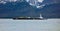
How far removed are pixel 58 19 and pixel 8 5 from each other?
71cm

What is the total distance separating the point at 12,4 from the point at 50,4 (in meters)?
0.53

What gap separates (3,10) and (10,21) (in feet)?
0.61

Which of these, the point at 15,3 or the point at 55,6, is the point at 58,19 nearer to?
the point at 55,6

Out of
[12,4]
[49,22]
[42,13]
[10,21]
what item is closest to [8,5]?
[12,4]

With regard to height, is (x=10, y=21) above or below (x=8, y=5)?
below

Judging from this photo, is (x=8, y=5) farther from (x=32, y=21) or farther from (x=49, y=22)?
(x=49, y=22)

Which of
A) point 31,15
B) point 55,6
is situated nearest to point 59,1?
point 55,6

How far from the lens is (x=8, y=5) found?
1.45 meters

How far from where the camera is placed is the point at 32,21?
1430 millimetres

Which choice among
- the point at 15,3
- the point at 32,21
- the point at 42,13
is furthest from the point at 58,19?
the point at 15,3

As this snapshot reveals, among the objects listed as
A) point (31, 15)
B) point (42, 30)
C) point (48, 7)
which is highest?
point (48, 7)

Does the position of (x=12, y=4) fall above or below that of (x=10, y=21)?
above

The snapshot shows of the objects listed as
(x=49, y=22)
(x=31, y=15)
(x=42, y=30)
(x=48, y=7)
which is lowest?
(x=42, y=30)

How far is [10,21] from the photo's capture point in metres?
1.43
